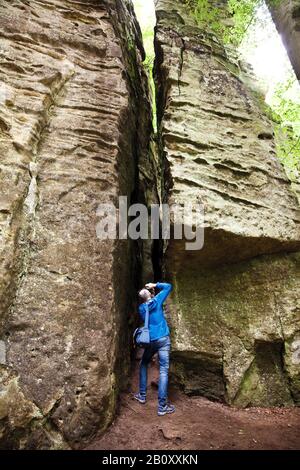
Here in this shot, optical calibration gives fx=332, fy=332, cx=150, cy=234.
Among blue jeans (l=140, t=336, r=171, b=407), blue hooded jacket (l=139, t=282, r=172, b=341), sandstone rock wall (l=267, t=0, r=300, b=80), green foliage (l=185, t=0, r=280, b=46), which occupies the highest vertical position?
green foliage (l=185, t=0, r=280, b=46)

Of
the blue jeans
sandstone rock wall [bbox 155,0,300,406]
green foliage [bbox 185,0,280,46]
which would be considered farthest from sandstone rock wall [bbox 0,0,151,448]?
green foliage [bbox 185,0,280,46]

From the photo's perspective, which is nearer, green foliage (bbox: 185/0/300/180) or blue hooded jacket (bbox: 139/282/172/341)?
blue hooded jacket (bbox: 139/282/172/341)

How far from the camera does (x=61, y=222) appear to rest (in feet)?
A: 19.5

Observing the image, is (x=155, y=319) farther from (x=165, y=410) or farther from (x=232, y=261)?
(x=232, y=261)

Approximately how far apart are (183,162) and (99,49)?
12.6 feet

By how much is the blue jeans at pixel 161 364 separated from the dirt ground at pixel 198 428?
11.1 inches

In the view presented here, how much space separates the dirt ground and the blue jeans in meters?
0.28

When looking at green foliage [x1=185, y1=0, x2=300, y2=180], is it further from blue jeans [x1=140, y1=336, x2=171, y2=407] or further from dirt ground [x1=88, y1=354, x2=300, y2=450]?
dirt ground [x1=88, y1=354, x2=300, y2=450]

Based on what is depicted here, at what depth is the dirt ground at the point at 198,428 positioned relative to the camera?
4.66 meters

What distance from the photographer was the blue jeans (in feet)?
17.9

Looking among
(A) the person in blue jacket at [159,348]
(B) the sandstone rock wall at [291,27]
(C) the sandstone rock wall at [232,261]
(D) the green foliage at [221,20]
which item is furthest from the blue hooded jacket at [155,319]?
(D) the green foliage at [221,20]

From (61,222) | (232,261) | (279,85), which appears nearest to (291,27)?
(279,85)

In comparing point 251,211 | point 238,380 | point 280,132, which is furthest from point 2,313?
point 280,132
